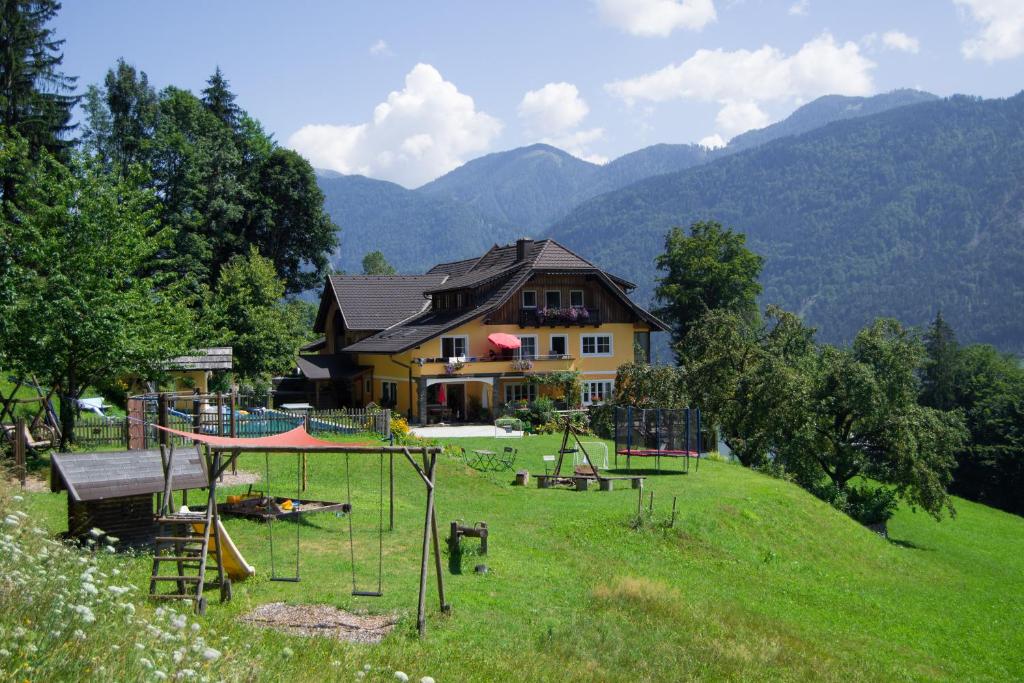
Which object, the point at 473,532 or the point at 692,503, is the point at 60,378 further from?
the point at 692,503

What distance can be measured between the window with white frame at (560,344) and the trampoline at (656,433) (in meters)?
15.2

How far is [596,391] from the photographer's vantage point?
4694 centimetres

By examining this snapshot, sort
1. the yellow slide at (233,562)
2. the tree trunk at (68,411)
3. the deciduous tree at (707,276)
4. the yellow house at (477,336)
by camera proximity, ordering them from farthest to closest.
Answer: the deciduous tree at (707,276) < the yellow house at (477,336) < the tree trunk at (68,411) < the yellow slide at (233,562)

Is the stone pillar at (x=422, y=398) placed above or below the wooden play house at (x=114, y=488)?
above

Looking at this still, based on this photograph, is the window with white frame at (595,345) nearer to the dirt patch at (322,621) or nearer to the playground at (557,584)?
the playground at (557,584)

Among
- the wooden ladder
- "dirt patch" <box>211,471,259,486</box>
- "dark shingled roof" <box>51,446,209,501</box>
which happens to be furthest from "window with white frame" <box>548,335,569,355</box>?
the wooden ladder

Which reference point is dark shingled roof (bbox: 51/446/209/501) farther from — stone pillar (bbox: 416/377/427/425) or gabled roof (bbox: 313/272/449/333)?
gabled roof (bbox: 313/272/449/333)

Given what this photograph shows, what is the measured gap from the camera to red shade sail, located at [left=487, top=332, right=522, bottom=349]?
44.0 m

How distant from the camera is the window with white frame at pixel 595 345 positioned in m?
47.4

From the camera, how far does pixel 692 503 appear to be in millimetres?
24156

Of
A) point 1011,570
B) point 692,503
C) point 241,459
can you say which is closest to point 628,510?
point 692,503

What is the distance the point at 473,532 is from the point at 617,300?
32.9 meters

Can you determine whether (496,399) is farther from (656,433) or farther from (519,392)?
(656,433)

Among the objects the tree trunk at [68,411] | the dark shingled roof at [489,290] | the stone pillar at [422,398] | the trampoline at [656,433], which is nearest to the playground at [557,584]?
the trampoline at [656,433]
